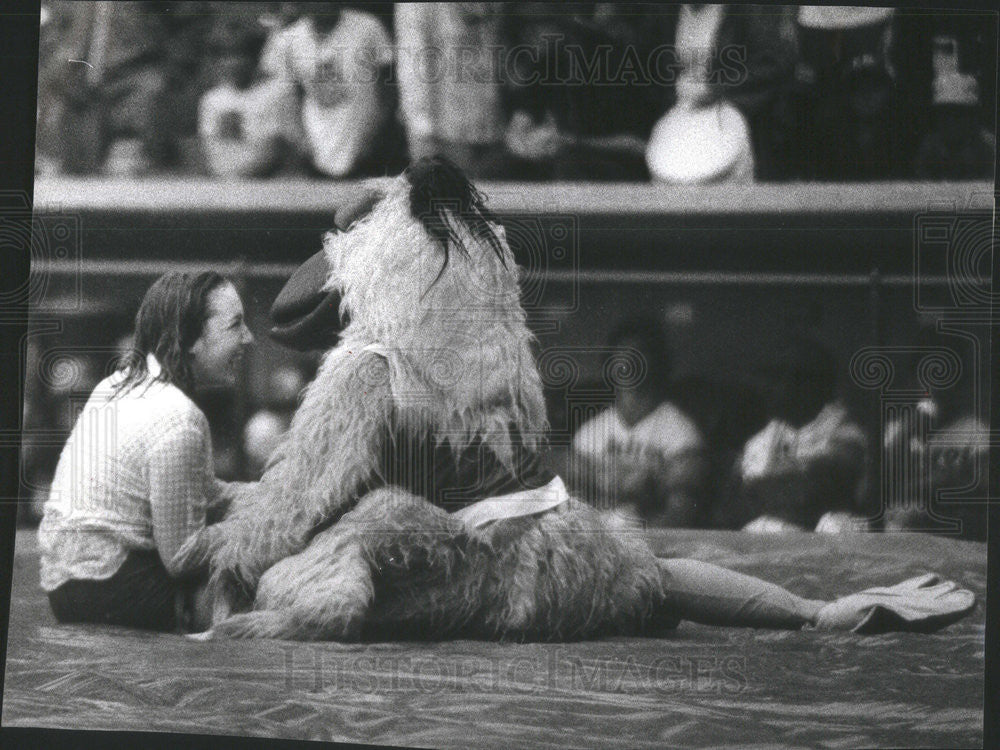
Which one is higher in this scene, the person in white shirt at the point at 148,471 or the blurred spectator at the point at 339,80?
the blurred spectator at the point at 339,80

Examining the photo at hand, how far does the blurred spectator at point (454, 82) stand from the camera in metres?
3.78

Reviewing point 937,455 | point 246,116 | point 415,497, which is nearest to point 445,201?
point 246,116

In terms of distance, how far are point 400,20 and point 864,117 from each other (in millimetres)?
1488

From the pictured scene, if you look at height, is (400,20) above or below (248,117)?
above

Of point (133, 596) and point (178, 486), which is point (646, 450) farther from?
point (133, 596)

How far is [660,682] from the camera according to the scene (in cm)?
371

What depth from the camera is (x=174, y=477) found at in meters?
3.81

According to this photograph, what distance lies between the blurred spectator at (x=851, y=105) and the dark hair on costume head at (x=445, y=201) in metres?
1.01

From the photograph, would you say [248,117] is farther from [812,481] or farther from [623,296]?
[812,481]

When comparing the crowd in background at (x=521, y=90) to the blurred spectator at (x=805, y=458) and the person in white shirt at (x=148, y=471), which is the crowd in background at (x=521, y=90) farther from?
the blurred spectator at (x=805, y=458)

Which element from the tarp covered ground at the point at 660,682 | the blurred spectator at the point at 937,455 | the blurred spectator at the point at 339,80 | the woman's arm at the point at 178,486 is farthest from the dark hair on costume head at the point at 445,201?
the blurred spectator at the point at 937,455

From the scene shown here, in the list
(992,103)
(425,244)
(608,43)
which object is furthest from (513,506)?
(992,103)

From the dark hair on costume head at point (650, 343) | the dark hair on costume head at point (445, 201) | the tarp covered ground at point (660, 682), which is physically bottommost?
the tarp covered ground at point (660, 682)

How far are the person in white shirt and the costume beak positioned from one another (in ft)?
0.50
